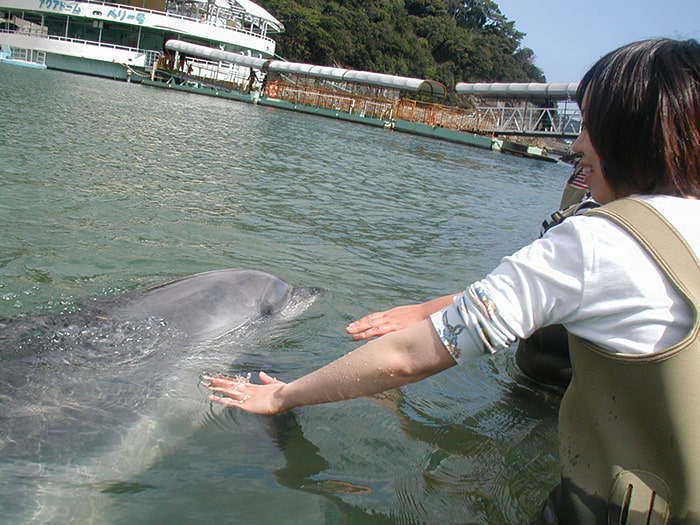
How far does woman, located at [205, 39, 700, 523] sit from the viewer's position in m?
1.51

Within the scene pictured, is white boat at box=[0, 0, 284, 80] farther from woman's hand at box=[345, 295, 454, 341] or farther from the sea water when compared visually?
woman's hand at box=[345, 295, 454, 341]

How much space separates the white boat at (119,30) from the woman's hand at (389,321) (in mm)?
45490

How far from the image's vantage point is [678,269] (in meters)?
1.48

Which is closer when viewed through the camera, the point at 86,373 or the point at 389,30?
the point at 86,373

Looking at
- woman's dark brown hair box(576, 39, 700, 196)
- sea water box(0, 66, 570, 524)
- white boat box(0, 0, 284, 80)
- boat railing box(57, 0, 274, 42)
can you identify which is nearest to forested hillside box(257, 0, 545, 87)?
boat railing box(57, 0, 274, 42)

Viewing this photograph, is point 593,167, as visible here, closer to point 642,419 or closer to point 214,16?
point 642,419

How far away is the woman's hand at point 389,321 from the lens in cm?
278

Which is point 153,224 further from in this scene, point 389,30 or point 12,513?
point 389,30

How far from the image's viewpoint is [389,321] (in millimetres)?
2830

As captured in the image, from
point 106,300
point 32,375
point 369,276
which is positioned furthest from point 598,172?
point 369,276

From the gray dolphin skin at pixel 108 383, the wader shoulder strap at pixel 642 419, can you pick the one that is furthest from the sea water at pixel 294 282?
the wader shoulder strap at pixel 642 419

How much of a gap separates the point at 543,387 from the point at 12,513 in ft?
9.28

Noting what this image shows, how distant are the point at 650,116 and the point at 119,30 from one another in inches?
2124

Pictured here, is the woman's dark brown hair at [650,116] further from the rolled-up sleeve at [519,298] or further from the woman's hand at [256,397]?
the woman's hand at [256,397]
